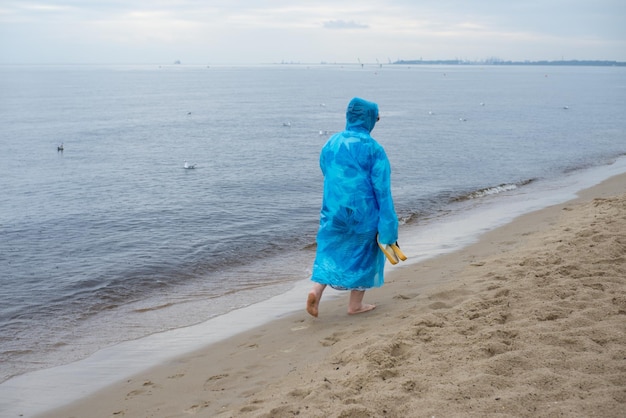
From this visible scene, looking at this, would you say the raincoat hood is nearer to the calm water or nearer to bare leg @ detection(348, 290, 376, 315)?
bare leg @ detection(348, 290, 376, 315)

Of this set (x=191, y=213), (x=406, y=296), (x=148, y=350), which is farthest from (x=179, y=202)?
(x=406, y=296)

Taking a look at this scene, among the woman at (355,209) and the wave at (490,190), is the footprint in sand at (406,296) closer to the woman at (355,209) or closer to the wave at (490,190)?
the woman at (355,209)

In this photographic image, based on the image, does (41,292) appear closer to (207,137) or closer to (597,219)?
(597,219)

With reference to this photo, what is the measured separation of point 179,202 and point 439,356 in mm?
12314

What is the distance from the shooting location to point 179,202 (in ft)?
52.1

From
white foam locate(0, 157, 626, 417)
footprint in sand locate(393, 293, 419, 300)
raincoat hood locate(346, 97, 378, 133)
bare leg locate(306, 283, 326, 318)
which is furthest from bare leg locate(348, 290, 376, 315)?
raincoat hood locate(346, 97, 378, 133)

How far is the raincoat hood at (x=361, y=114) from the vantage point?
6.06 m

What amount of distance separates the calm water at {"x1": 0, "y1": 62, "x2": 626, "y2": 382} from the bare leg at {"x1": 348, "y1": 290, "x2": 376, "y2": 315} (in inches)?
78.6

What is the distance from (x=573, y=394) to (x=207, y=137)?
1184 inches

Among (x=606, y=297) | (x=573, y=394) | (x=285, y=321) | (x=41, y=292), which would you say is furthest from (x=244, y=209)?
(x=573, y=394)

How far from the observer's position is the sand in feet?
12.2

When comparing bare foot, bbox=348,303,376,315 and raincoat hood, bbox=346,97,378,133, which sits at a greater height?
raincoat hood, bbox=346,97,378,133

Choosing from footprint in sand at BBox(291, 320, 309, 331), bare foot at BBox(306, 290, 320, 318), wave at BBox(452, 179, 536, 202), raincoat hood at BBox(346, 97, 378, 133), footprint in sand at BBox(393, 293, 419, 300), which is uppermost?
raincoat hood at BBox(346, 97, 378, 133)

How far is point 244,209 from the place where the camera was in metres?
15.1
